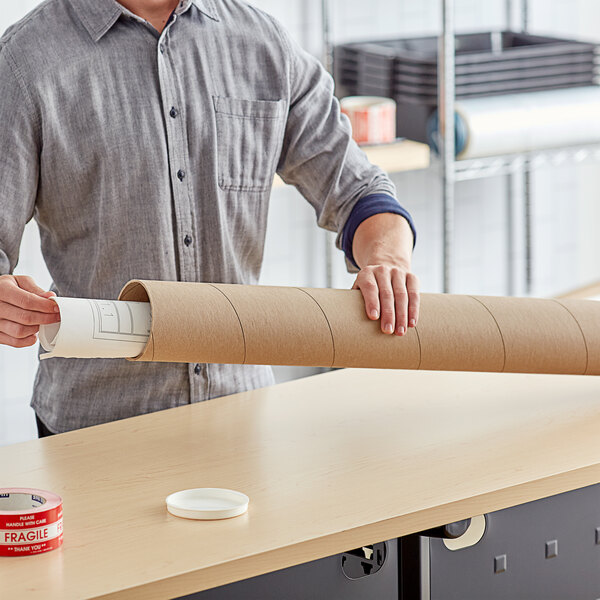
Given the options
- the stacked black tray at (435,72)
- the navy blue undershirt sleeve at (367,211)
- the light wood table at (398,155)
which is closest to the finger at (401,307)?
the navy blue undershirt sleeve at (367,211)

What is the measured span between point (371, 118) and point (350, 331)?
4.62 ft

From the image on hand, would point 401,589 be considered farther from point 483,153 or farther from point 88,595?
point 483,153

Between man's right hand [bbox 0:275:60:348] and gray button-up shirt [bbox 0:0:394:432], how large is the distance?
0.66ft

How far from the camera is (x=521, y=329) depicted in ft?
5.13

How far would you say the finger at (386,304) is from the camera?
57.8 inches

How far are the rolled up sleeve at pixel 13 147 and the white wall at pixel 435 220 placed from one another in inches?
44.3

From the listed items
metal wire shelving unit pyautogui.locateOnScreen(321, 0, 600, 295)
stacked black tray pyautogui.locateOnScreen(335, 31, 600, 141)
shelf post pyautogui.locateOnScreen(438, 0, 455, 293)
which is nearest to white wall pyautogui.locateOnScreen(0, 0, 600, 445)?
metal wire shelving unit pyautogui.locateOnScreen(321, 0, 600, 295)

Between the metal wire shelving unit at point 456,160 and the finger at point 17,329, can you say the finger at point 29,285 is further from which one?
the metal wire shelving unit at point 456,160

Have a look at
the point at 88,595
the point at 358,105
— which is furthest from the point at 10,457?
the point at 358,105

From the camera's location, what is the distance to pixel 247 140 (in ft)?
5.78

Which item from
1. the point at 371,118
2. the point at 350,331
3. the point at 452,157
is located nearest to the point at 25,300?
the point at 350,331

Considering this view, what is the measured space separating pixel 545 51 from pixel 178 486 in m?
2.04

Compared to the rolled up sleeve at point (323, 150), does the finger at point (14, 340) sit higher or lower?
lower

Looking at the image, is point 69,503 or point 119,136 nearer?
point 69,503
